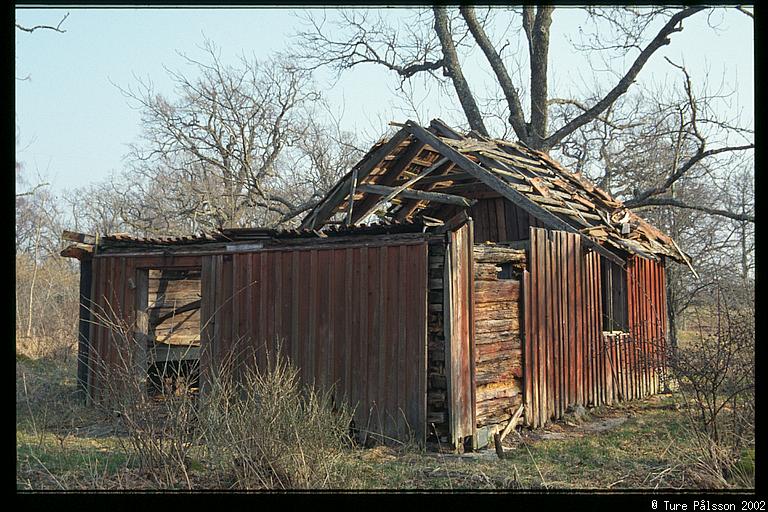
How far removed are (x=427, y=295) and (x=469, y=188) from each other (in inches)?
219

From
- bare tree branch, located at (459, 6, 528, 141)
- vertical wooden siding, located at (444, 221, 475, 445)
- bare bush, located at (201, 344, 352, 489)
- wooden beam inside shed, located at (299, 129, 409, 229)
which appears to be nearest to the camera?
bare bush, located at (201, 344, 352, 489)

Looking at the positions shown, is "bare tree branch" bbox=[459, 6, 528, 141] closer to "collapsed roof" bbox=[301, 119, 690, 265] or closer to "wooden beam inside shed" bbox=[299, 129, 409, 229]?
"collapsed roof" bbox=[301, 119, 690, 265]

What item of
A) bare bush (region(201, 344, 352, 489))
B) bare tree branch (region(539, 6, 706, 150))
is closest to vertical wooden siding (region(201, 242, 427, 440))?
bare bush (region(201, 344, 352, 489))

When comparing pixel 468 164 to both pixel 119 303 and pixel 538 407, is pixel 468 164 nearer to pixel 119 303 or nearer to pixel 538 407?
pixel 538 407

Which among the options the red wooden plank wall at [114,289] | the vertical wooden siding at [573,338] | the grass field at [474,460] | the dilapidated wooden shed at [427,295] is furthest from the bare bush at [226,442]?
the red wooden plank wall at [114,289]

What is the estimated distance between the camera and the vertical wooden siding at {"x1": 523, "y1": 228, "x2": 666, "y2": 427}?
1133 centimetres

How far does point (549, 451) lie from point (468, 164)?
496cm

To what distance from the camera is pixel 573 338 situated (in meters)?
12.4

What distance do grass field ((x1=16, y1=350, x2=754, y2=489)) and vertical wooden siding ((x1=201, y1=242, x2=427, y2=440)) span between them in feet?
2.70

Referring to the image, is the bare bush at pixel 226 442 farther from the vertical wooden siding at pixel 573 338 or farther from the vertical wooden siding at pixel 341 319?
the vertical wooden siding at pixel 573 338

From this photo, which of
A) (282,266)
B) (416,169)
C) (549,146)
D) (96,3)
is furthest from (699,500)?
(549,146)

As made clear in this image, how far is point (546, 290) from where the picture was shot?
38.5 feet

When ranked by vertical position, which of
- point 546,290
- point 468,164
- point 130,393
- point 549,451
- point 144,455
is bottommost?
point 549,451

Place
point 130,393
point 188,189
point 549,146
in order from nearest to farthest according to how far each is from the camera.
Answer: point 130,393
point 549,146
point 188,189
